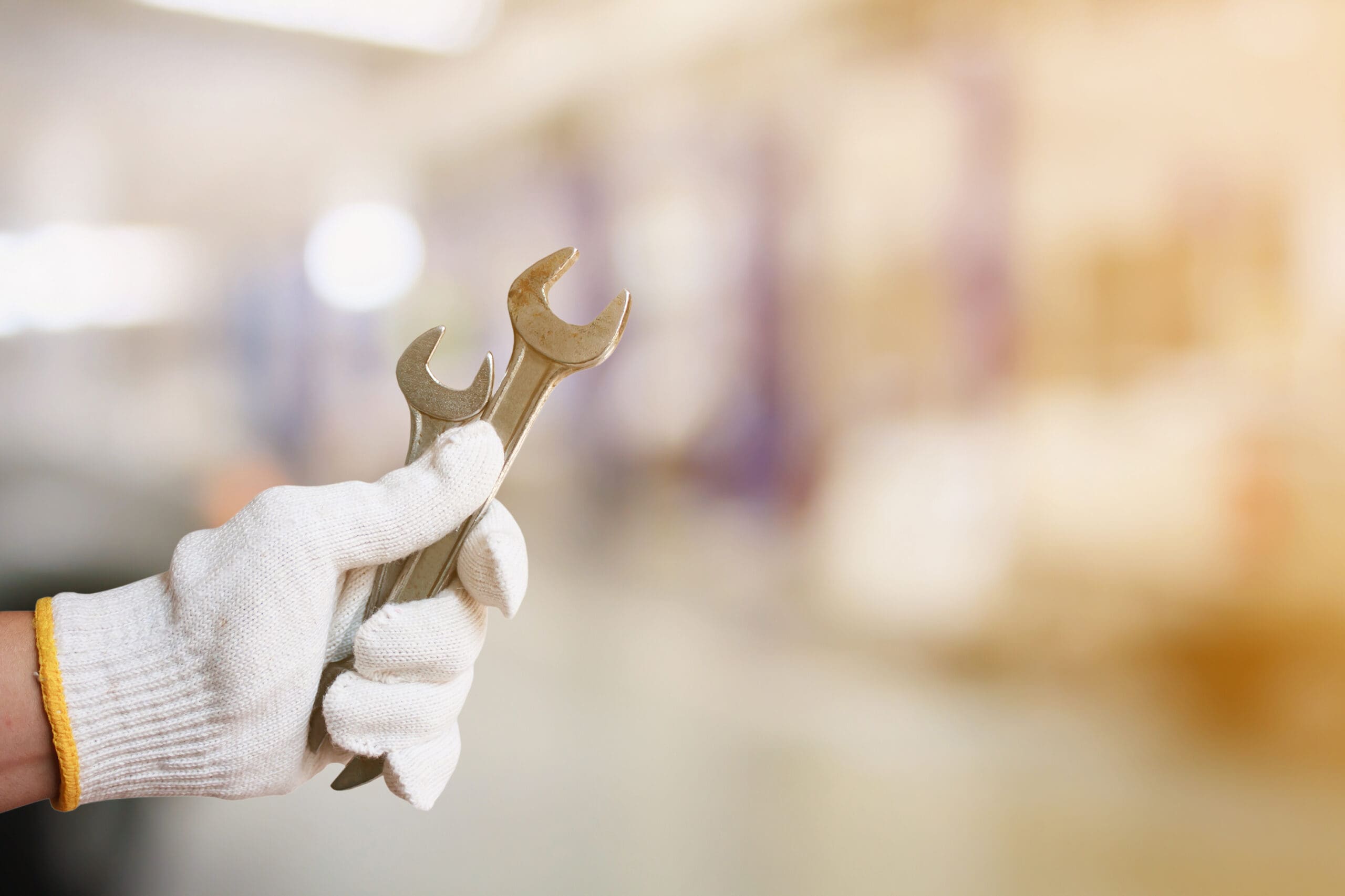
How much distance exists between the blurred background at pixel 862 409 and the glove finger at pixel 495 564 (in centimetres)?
81

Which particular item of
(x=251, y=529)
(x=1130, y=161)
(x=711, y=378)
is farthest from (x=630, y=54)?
(x=251, y=529)

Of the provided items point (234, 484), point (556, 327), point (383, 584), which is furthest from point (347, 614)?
point (234, 484)

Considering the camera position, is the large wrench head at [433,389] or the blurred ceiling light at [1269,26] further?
the blurred ceiling light at [1269,26]

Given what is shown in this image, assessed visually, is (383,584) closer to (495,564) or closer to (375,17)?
(495,564)

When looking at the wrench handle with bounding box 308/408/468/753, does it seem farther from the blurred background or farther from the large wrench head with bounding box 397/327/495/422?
the blurred background

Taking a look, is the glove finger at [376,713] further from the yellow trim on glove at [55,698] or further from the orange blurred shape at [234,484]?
the orange blurred shape at [234,484]

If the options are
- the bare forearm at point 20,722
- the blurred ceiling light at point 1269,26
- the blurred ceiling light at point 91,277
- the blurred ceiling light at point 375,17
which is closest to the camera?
the bare forearm at point 20,722

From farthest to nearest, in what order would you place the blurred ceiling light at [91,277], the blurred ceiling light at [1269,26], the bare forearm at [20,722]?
the blurred ceiling light at [1269,26], the blurred ceiling light at [91,277], the bare forearm at [20,722]

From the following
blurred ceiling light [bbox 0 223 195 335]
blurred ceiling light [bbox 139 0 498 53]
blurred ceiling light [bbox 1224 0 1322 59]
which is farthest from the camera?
blurred ceiling light [bbox 1224 0 1322 59]

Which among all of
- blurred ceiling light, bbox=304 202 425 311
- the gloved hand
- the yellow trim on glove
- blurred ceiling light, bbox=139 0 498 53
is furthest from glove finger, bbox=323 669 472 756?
blurred ceiling light, bbox=139 0 498 53

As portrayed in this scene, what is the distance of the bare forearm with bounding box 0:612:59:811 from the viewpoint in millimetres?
567

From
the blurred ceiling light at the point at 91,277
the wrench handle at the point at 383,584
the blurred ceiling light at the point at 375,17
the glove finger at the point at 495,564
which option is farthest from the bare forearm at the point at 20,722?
the blurred ceiling light at the point at 375,17

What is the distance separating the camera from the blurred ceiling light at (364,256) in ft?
4.33

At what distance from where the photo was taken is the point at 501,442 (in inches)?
23.8
